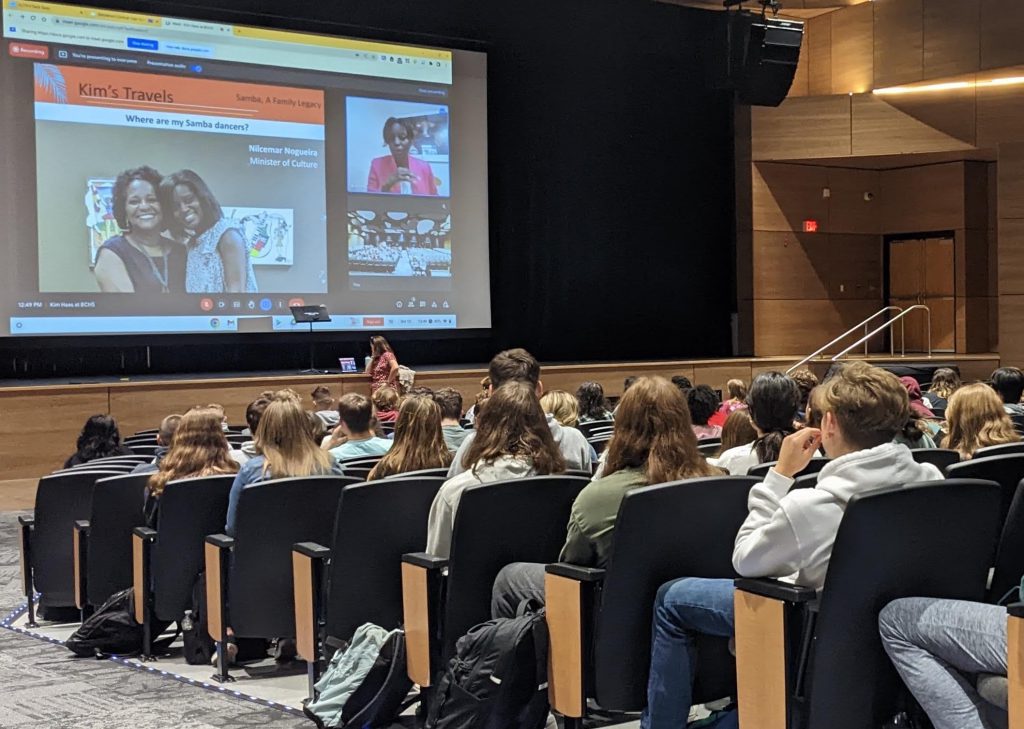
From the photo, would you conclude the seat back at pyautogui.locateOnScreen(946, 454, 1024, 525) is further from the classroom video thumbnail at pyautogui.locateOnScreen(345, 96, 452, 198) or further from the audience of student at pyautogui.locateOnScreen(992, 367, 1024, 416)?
the classroom video thumbnail at pyautogui.locateOnScreen(345, 96, 452, 198)

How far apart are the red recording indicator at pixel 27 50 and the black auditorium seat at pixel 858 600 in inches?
333

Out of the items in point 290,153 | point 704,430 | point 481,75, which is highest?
point 481,75

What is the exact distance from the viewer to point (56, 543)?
16.8ft

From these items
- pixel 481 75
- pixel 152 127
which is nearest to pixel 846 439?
pixel 152 127

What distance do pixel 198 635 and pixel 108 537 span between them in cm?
64

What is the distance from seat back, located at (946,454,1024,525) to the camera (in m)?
3.37

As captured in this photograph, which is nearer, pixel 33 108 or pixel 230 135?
pixel 33 108

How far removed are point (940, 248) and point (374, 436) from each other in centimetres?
1098

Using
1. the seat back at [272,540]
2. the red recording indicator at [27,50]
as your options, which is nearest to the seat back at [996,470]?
the seat back at [272,540]

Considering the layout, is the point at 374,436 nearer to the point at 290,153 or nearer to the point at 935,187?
the point at 290,153

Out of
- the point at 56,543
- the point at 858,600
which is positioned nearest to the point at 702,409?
the point at 858,600

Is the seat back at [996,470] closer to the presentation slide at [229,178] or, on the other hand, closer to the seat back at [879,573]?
the seat back at [879,573]

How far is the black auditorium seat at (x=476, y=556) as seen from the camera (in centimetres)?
317

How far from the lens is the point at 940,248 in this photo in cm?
1429
